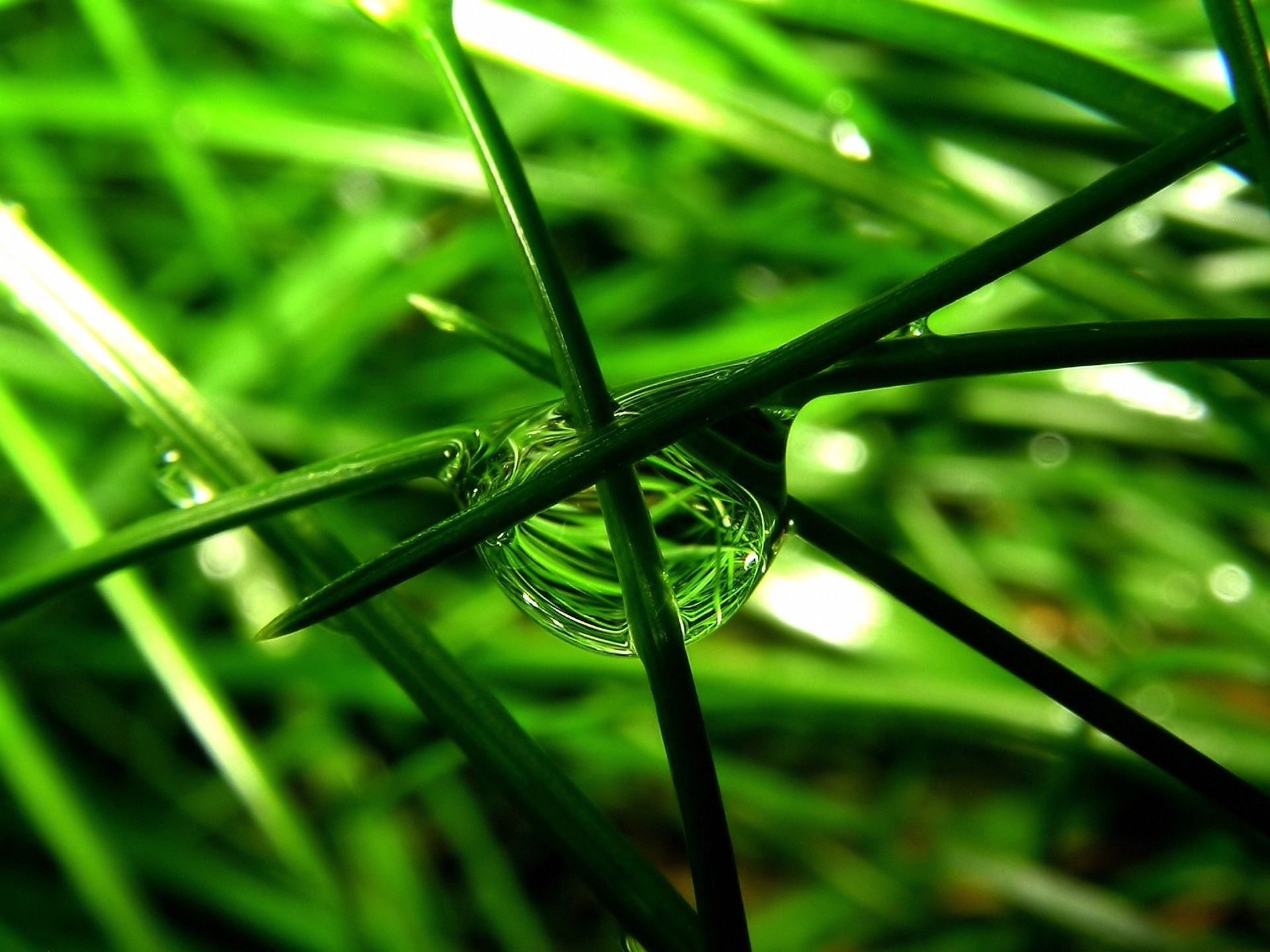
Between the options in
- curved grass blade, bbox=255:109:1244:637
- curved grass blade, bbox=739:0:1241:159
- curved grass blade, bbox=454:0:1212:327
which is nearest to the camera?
curved grass blade, bbox=255:109:1244:637

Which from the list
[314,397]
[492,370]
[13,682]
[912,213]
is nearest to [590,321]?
Answer: [492,370]

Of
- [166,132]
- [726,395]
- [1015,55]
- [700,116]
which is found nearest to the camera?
[726,395]

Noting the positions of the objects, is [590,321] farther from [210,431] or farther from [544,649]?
[210,431]

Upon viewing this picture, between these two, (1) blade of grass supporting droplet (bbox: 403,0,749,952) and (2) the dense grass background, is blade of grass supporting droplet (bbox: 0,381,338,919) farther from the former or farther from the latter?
(1) blade of grass supporting droplet (bbox: 403,0,749,952)

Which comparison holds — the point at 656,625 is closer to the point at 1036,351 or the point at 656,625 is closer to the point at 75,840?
the point at 1036,351

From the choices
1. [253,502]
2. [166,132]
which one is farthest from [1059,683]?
[166,132]

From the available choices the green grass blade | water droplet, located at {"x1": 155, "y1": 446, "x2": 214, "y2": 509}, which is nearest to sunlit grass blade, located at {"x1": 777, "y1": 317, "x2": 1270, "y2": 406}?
water droplet, located at {"x1": 155, "y1": 446, "x2": 214, "y2": 509}
